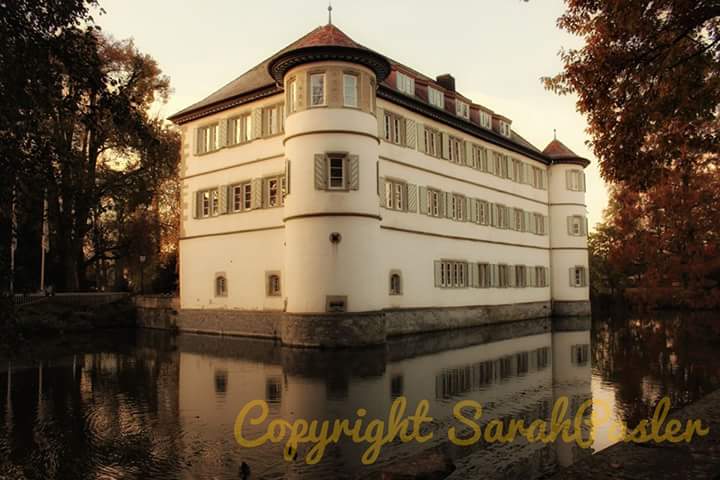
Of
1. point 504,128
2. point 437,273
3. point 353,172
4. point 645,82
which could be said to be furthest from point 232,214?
point 645,82

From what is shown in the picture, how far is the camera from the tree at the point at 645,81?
9.27 meters

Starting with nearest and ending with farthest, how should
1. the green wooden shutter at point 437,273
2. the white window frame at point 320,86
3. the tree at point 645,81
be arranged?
the tree at point 645,81 → the white window frame at point 320,86 → the green wooden shutter at point 437,273

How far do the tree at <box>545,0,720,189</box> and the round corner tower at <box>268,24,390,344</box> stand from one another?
37.3ft

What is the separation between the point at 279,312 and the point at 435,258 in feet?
26.4

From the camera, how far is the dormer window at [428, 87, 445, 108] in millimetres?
30000

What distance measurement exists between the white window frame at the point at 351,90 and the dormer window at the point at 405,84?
17.3 feet

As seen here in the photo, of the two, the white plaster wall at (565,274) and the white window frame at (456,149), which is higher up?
the white window frame at (456,149)

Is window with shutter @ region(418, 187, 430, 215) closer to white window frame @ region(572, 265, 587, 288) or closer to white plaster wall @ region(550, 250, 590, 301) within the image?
white plaster wall @ region(550, 250, 590, 301)

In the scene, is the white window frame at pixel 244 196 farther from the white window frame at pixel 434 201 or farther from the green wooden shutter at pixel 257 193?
the white window frame at pixel 434 201

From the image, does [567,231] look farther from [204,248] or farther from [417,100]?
[204,248]

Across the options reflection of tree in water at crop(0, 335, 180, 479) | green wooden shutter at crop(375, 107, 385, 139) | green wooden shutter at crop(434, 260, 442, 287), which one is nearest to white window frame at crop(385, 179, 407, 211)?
green wooden shutter at crop(375, 107, 385, 139)


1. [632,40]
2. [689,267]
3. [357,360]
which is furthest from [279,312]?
[632,40]

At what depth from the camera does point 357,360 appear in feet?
57.7

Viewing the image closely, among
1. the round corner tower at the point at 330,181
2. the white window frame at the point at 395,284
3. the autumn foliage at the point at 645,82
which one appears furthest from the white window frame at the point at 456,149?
the autumn foliage at the point at 645,82
